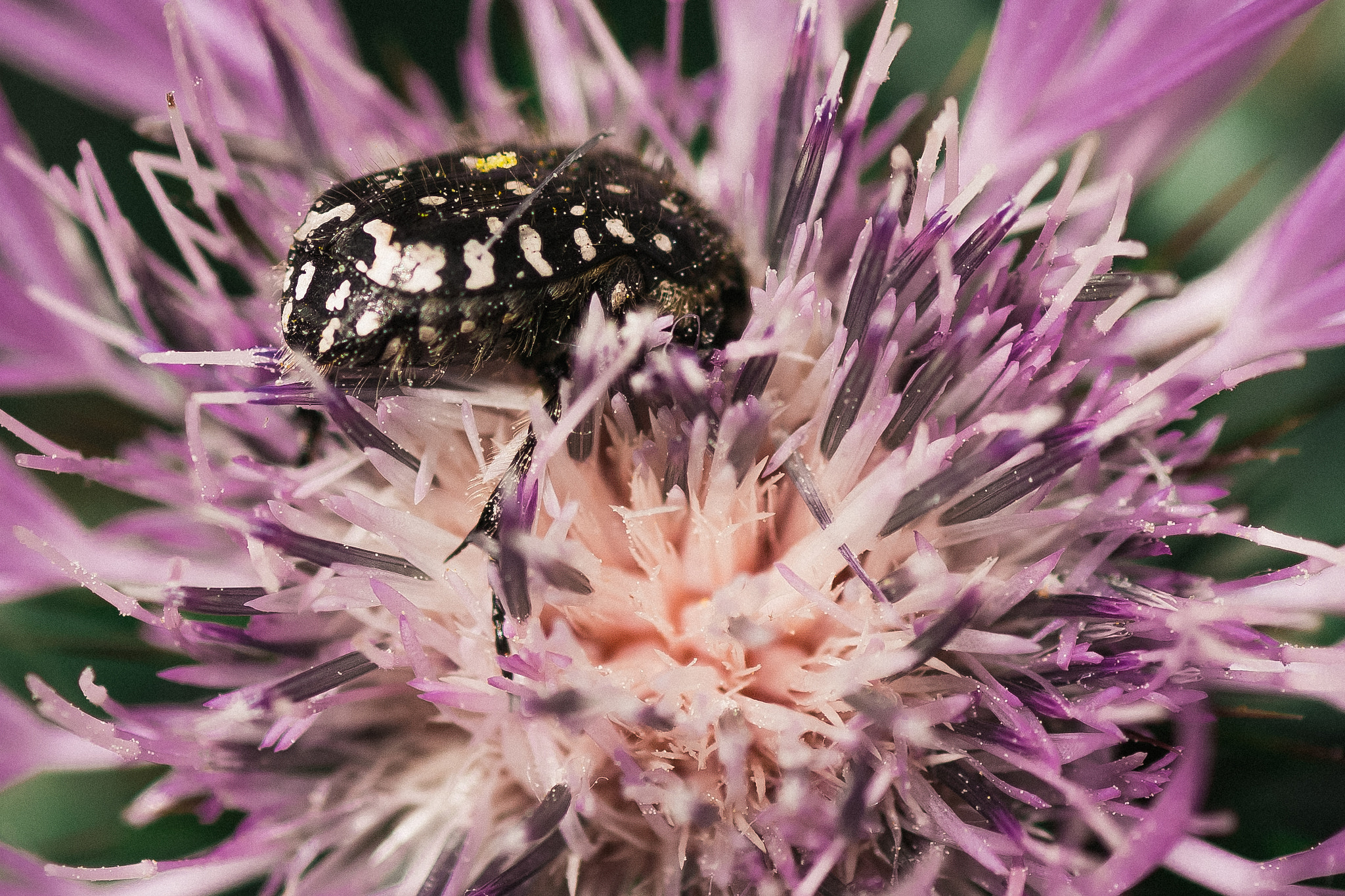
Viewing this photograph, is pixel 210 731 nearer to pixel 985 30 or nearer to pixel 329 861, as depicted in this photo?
pixel 329 861

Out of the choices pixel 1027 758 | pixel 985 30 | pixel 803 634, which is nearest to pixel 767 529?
pixel 803 634

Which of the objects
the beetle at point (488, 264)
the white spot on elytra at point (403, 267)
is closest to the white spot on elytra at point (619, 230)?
the beetle at point (488, 264)

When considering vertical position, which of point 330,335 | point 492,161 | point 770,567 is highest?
point 492,161

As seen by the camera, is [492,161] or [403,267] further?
[492,161]

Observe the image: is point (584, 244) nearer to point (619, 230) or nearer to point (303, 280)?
point (619, 230)

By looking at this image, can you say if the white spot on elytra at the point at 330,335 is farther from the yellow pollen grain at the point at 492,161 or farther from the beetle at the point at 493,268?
the yellow pollen grain at the point at 492,161

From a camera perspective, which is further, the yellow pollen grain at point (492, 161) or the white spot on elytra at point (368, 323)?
the yellow pollen grain at point (492, 161)

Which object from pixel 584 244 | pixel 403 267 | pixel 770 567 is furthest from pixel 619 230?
pixel 770 567

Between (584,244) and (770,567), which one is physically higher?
(584,244)
